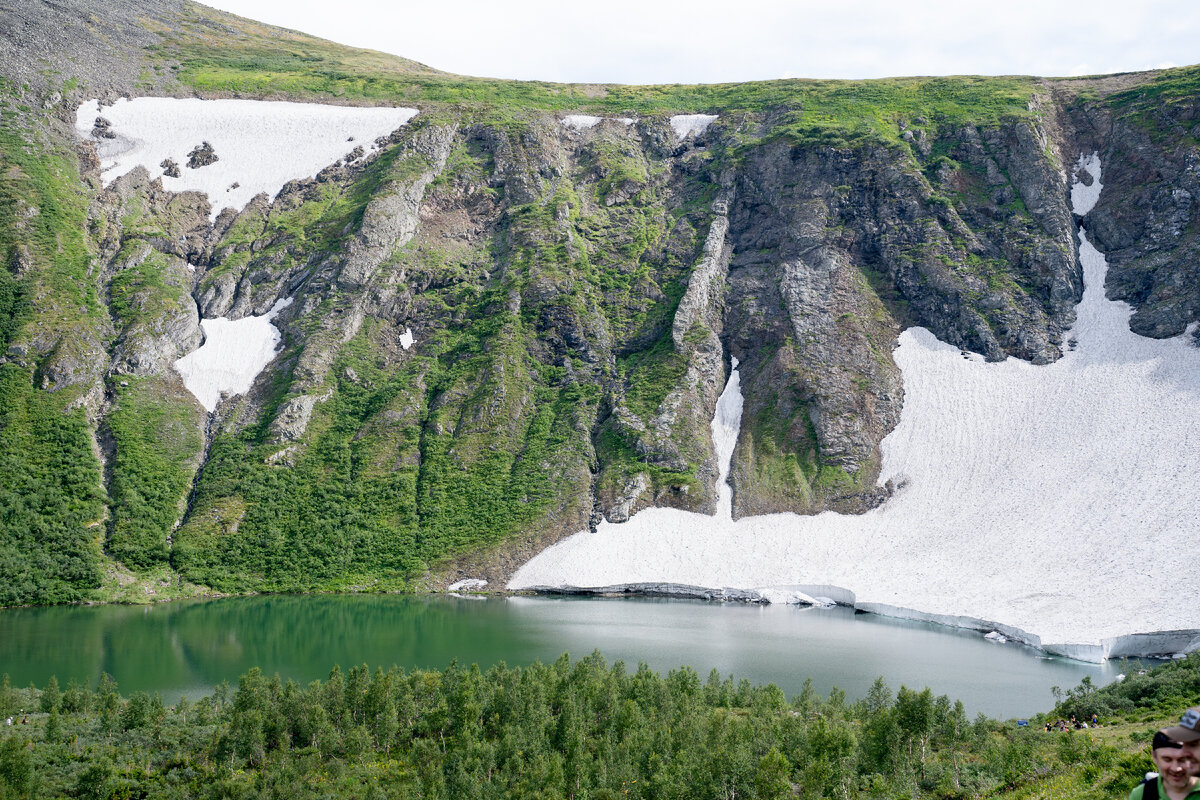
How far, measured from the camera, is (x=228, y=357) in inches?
4077

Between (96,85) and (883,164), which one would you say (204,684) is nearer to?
(883,164)

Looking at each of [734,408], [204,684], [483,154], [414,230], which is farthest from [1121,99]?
[204,684]

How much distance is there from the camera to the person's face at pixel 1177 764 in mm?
4793

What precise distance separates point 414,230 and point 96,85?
213ft

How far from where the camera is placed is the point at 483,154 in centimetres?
13412

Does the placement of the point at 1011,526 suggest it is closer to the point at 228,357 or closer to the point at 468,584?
the point at 468,584

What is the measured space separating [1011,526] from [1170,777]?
3192 inches

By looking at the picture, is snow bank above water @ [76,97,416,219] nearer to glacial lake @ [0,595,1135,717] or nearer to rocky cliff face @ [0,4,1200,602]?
rocky cliff face @ [0,4,1200,602]

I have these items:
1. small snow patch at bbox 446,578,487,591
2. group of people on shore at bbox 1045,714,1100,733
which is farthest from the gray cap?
small snow patch at bbox 446,578,487,591

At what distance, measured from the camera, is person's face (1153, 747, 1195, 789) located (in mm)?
4793

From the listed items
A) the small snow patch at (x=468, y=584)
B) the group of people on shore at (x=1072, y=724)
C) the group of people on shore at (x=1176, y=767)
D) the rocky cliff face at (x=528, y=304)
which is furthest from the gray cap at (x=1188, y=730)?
the rocky cliff face at (x=528, y=304)

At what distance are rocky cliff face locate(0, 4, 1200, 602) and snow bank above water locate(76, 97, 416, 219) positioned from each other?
3947mm

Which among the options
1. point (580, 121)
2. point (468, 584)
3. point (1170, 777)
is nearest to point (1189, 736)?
point (1170, 777)

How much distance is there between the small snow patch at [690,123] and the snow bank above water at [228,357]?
77.0 metres
